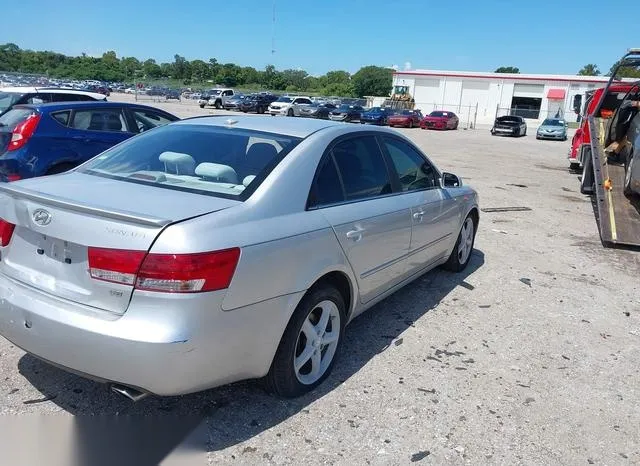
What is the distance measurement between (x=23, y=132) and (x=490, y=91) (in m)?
70.3

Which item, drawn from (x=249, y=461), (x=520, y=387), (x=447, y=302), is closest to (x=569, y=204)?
(x=447, y=302)

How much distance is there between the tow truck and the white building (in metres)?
54.2

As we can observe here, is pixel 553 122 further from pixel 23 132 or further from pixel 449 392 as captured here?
pixel 449 392

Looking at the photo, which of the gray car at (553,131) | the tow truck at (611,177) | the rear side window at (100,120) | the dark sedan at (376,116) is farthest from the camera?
the dark sedan at (376,116)

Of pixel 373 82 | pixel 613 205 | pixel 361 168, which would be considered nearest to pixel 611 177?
pixel 613 205

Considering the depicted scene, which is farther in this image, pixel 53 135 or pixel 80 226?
pixel 53 135

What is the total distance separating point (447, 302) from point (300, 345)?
2227mm

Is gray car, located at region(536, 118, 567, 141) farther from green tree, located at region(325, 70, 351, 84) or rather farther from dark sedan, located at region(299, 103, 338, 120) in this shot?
green tree, located at region(325, 70, 351, 84)

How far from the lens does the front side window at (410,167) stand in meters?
4.29

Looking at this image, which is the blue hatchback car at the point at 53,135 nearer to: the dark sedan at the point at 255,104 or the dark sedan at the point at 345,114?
the dark sedan at the point at 345,114

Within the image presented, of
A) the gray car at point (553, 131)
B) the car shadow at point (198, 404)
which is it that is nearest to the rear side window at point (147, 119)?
the car shadow at point (198, 404)

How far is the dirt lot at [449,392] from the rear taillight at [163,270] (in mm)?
940

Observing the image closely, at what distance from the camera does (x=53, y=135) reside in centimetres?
687

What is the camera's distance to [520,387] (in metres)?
3.56
